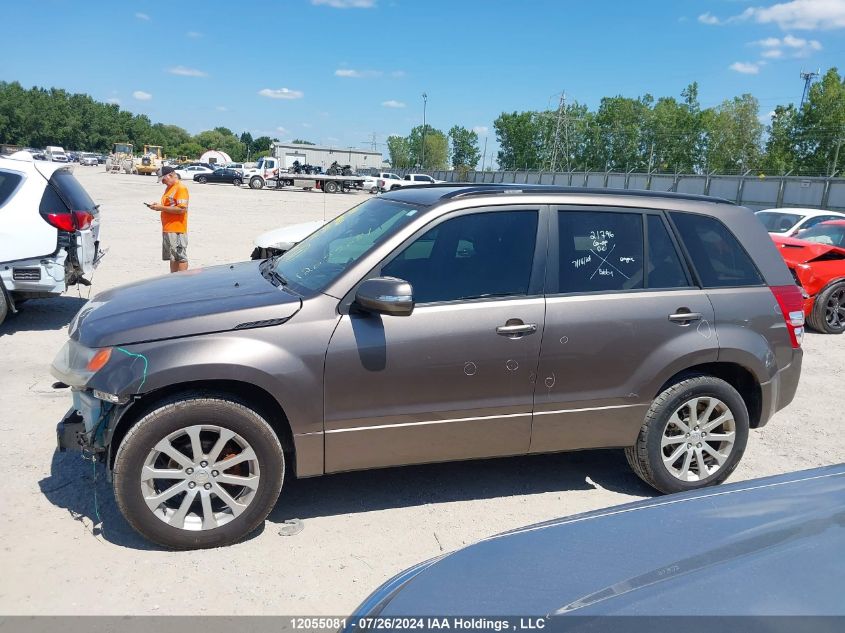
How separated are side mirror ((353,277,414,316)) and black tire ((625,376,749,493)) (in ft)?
5.86

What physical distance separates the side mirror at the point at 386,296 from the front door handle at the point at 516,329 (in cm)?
59

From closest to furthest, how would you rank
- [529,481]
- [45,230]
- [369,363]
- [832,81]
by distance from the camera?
[369,363], [529,481], [45,230], [832,81]

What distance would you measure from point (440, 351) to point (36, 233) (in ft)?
18.6

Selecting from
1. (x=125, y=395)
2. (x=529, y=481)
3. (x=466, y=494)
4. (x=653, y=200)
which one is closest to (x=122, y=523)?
(x=125, y=395)

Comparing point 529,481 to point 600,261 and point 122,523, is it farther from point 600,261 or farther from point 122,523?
point 122,523

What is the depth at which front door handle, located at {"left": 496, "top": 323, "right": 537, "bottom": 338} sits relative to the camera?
12.5 feet

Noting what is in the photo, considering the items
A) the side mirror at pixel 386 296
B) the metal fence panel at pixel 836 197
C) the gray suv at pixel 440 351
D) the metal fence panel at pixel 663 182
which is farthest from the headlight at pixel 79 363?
the metal fence panel at pixel 663 182

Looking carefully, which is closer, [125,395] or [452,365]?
[125,395]

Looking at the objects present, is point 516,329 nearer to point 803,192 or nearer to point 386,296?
Result: point 386,296

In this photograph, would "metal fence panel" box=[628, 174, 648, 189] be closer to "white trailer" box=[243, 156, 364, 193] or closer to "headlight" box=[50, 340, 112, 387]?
"white trailer" box=[243, 156, 364, 193]

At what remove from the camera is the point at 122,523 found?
3775mm

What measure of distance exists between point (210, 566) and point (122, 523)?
2.36ft

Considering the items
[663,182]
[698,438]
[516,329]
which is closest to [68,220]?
[516,329]

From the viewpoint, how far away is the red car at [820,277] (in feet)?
30.8
